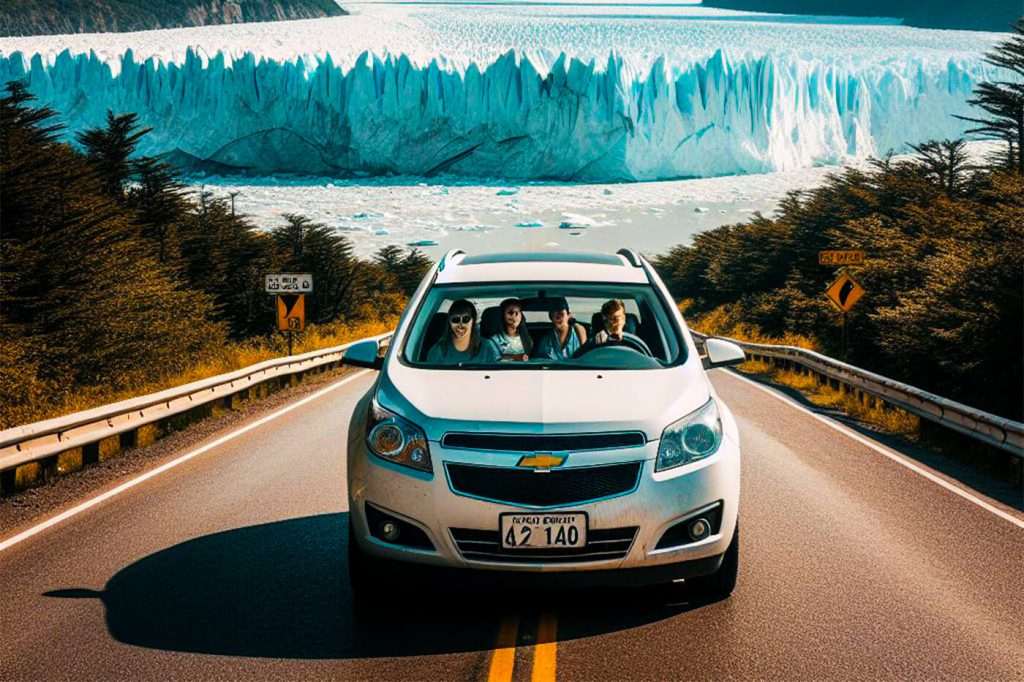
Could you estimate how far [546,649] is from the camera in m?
4.80

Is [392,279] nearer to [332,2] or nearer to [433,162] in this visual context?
[433,162]

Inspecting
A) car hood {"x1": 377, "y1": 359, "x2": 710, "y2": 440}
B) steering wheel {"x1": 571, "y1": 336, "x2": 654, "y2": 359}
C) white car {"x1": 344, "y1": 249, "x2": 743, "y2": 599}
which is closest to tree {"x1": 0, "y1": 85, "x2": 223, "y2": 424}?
steering wheel {"x1": 571, "y1": 336, "x2": 654, "y2": 359}

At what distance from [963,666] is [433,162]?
8242cm

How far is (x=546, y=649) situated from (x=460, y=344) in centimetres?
216

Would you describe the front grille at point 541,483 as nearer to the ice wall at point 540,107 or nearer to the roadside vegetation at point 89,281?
the roadside vegetation at point 89,281

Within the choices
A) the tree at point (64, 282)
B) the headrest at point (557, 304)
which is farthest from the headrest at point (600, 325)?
the tree at point (64, 282)

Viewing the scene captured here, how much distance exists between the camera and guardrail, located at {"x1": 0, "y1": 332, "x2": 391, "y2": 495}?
897 centimetres

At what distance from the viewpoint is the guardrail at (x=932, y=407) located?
10156 millimetres

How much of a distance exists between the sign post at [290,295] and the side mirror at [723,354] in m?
18.1

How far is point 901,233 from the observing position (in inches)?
1213

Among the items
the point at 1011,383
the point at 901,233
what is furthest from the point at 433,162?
the point at 1011,383

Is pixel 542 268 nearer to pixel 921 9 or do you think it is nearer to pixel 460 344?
pixel 460 344

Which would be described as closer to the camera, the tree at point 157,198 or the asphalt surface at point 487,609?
the asphalt surface at point 487,609

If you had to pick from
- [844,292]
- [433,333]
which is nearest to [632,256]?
[433,333]
